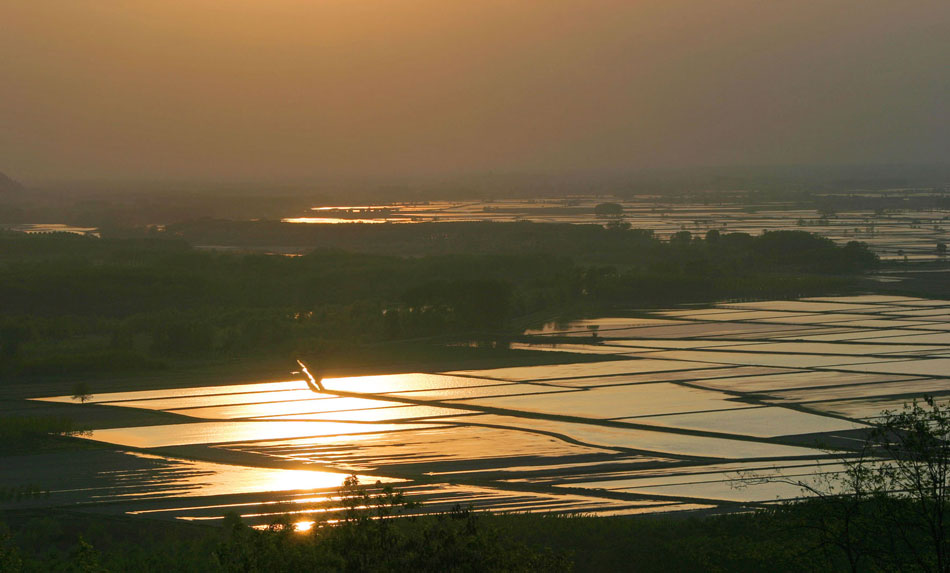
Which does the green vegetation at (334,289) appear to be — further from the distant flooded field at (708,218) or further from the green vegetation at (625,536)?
the green vegetation at (625,536)

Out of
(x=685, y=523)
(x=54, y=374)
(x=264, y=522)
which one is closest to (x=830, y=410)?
(x=685, y=523)

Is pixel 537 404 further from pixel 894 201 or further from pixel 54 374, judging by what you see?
pixel 894 201

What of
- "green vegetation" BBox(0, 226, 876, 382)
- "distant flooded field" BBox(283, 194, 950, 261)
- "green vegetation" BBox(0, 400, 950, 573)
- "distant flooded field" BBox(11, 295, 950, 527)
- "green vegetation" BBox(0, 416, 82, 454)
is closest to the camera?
"green vegetation" BBox(0, 400, 950, 573)

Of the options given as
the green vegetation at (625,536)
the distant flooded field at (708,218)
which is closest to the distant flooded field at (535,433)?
the green vegetation at (625,536)

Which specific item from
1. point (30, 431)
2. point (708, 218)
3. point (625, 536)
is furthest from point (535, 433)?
point (708, 218)

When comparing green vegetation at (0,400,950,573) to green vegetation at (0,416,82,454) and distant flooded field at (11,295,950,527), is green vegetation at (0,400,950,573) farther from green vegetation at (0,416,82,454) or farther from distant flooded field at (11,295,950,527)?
green vegetation at (0,416,82,454)

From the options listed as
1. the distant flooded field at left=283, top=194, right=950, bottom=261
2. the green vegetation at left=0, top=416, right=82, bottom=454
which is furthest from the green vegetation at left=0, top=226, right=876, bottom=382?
the distant flooded field at left=283, top=194, right=950, bottom=261

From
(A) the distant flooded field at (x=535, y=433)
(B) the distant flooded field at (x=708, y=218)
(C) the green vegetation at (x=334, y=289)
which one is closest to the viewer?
(A) the distant flooded field at (x=535, y=433)
